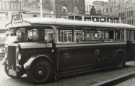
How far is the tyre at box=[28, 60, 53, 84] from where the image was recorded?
339 inches

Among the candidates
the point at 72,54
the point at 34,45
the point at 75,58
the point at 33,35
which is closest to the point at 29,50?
the point at 34,45

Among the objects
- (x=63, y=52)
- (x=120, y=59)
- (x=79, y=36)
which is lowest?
(x=120, y=59)

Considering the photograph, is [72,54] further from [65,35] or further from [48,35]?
[48,35]

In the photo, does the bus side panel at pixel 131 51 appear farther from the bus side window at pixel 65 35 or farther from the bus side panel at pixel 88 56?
the bus side window at pixel 65 35

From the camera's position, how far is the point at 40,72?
29.0ft

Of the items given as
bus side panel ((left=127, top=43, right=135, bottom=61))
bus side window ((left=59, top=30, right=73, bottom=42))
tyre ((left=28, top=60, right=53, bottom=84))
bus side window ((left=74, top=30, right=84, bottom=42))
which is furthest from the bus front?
bus side panel ((left=127, top=43, right=135, bottom=61))

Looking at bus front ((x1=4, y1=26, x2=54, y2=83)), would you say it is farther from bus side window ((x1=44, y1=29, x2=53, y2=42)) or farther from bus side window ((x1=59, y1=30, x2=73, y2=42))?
bus side window ((x1=59, y1=30, x2=73, y2=42))

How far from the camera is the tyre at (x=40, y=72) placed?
8609mm

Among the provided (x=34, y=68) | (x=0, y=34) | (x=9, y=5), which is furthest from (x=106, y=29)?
(x=9, y=5)

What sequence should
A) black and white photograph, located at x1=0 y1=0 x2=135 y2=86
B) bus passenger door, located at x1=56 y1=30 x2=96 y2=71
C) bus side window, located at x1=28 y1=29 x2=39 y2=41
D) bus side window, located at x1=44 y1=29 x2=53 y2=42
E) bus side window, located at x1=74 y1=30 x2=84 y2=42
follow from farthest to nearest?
bus side window, located at x1=74 y1=30 x2=84 y2=42 → bus passenger door, located at x1=56 y1=30 x2=96 y2=71 → bus side window, located at x1=44 y1=29 x2=53 y2=42 → bus side window, located at x1=28 y1=29 x2=39 y2=41 → black and white photograph, located at x1=0 y1=0 x2=135 y2=86

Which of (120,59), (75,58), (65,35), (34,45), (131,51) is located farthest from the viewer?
(131,51)

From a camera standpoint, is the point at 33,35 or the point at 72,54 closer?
the point at 33,35

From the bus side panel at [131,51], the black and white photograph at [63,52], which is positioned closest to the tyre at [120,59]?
the black and white photograph at [63,52]

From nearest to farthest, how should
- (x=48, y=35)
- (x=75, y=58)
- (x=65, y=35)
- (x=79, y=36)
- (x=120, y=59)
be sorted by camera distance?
(x=48, y=35), (x=65, y=35), (x=75, y=58), (x=79, y=36), (x=120, y=59)
